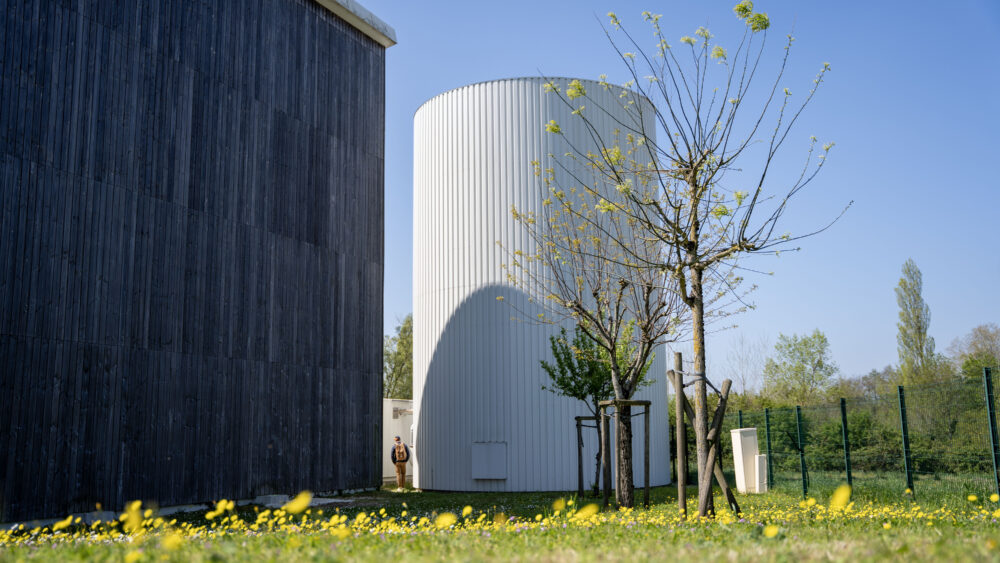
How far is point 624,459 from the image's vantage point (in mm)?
11164

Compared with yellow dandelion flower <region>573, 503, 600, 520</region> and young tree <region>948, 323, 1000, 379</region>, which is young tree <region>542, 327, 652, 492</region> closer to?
yellow dandelion flower <region>573, 503, 600, 520</region>

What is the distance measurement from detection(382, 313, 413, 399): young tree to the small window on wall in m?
24.2

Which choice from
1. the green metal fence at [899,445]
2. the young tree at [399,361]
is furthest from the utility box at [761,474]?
the young tree at [399,361]

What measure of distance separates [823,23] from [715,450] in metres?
5.53

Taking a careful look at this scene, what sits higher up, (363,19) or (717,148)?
(363,19)

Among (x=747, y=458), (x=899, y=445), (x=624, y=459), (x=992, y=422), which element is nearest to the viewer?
(x=992, y=422)

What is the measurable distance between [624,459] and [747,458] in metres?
5.55

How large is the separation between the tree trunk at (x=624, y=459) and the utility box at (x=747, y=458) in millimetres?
5250

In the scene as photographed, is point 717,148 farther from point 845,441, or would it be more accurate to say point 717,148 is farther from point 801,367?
point 801,367

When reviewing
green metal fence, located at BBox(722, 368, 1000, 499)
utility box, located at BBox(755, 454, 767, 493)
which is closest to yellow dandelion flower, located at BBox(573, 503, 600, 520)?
green metal fence, located at BBox(722, 368, 1000, 499)

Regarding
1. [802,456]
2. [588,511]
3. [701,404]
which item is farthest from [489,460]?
[588,511]

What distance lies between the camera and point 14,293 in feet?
35.1

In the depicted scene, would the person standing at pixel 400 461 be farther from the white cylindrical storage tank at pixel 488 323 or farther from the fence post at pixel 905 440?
the fence post at pixel 905 440

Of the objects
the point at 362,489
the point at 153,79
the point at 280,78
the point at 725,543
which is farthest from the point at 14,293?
the point at 725,543
